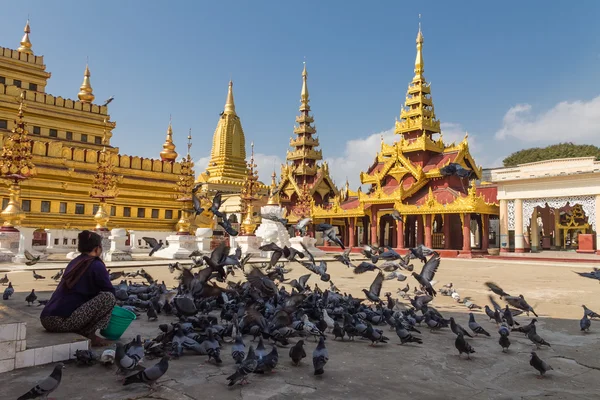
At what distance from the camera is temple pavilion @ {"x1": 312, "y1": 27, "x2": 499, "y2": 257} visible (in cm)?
3158

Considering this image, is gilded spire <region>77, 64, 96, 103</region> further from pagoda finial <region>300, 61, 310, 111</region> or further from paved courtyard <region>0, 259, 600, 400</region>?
paved courtyard <region>0, 259, 600, 400</region>

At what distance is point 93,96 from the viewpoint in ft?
129

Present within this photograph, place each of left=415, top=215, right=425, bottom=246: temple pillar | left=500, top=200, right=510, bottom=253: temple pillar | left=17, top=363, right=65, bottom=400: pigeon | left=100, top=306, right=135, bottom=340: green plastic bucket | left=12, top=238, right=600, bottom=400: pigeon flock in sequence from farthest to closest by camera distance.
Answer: left=415, top=215, right=425, bottom=246: temple pillar
left=500, top=200, right=510, bottom=253: temple pillar
left=100, top=306, right=135, bottom=340: green plastic bucket
left=12, top=238, right=600, bottom=400: pigeon flock
left=17, top=363, right=65, bottom=400: pigeon

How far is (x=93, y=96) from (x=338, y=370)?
1607 inches

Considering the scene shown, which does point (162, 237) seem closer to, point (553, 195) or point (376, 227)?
point (376, 227)

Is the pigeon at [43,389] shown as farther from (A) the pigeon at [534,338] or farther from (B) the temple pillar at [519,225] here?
(B) the temple pillar at [519,225]

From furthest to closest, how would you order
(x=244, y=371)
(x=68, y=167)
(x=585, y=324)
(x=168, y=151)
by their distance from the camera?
(x=168, y=151), (x=68, y=167), (x=585, y=324), (x=244, y=371)

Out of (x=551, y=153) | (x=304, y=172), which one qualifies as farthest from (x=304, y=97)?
(x=551, y=153)

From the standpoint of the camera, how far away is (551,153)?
57.4 metres

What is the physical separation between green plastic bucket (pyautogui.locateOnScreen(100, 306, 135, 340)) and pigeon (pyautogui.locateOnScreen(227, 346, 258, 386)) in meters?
1.97

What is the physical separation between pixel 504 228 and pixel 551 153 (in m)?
33.1

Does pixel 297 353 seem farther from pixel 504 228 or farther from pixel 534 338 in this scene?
pixel 504 228

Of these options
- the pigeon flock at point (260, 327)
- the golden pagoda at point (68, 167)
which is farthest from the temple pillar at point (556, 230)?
the pigeon flock at point (260, 327)

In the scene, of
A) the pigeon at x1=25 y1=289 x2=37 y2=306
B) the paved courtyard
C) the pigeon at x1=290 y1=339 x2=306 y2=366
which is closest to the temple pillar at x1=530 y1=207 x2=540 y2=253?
the paved courtyard
